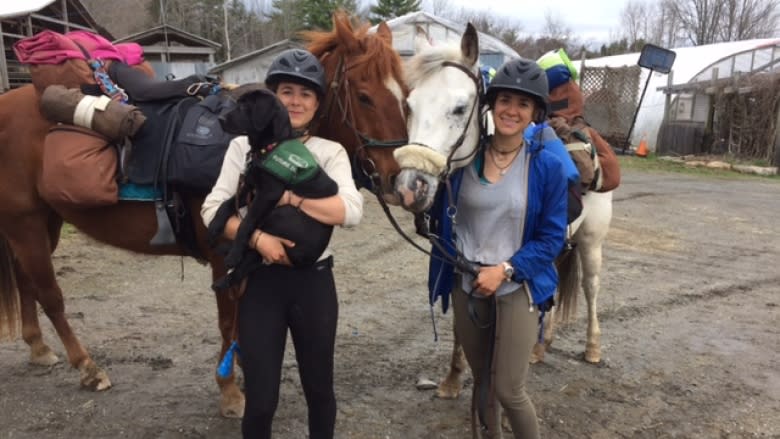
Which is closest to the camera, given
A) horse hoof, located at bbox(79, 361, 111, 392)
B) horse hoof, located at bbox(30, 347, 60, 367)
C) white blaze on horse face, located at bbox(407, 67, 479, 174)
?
white blaze on horse face, located at bbox(407, 67, 479, 174)

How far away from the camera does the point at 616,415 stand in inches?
125

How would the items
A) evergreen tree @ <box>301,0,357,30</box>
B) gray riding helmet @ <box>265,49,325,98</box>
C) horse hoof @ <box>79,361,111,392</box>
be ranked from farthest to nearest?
evergreen tree @ <box>301,0,357,30</box> < horse hoof @ <box>79,361,111,392</box> < gray riding helmet @ <box>265,49,325,98</box>

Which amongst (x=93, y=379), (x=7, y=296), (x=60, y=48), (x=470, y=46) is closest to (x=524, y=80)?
(x=470, y=46)

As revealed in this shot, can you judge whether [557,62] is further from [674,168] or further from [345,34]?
[674,168]

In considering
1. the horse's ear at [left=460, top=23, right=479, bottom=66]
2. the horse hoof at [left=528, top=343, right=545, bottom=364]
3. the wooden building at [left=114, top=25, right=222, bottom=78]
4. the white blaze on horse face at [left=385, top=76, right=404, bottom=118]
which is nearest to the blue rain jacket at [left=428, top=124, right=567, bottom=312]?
the horse's ear at [left=460, top=23, right=479, bottom=66]

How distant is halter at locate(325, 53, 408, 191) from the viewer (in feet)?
8.34

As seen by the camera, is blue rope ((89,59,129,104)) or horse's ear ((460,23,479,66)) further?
blue rope ((89,59,129,104))

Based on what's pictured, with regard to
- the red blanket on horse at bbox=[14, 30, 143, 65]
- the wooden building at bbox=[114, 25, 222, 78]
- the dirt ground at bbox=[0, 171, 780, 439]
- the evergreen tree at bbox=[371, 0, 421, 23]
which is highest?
the evergreen tree at bbox=[371, 0, 421, 23]

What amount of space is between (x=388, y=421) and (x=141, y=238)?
1731 millimetres

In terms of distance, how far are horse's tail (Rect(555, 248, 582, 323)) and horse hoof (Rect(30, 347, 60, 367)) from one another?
3612 mm

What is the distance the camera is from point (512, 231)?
218 centimetres

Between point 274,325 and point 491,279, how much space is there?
84cm

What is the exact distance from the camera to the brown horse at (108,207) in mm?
2545

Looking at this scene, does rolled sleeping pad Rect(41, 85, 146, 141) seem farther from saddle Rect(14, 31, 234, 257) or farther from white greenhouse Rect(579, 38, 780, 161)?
white greenhouse Rect(579, 38, 780, 161)
